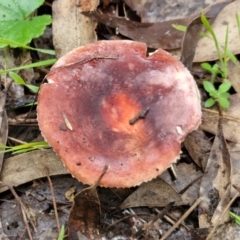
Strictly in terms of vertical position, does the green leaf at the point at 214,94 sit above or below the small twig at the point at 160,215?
above

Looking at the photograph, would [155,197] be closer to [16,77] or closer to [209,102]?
[209,102]

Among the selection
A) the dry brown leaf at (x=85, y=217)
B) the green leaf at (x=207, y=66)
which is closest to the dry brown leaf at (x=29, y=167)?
the dry brown leaf at (x=85, y=217)

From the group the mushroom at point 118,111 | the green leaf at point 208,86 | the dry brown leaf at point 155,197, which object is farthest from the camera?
the green leaf at point 208,86

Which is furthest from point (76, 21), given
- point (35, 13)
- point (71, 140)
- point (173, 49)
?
point (71, 140)

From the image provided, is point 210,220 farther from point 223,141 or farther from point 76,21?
point 76,21

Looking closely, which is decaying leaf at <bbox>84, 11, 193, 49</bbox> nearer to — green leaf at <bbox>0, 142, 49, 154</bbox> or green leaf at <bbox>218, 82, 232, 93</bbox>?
green leaf at <bbox>218, 82, 232, 93</bbox>

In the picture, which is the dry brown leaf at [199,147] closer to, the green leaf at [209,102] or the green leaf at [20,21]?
the green leaf at [209,102]
